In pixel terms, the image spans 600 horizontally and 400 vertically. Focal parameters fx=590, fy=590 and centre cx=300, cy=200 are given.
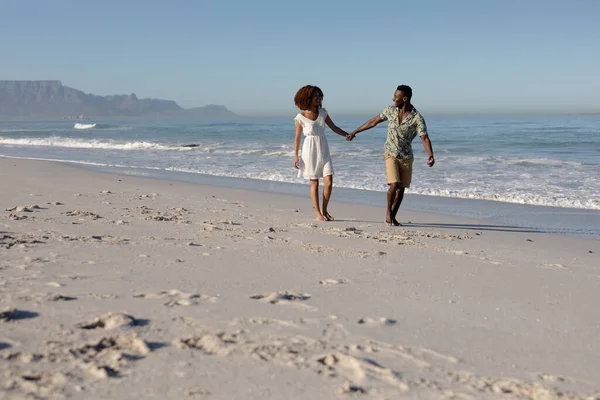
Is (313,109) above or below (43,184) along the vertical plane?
above

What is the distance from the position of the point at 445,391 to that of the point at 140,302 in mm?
1730

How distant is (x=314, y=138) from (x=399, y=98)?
114 centimetres

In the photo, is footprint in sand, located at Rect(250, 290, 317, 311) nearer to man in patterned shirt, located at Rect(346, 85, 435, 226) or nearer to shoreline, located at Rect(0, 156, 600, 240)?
man in patterned shirt, located at Rect(346, 85, 435, 226)

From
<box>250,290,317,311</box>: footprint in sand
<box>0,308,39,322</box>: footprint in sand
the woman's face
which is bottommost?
<box>250,290,317,311</box>: footprint in sand

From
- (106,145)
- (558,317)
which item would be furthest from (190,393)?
(106,145)

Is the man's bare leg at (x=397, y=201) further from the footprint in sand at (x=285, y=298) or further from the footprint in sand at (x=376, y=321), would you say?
the footprint in sand at (x=376, y=321)

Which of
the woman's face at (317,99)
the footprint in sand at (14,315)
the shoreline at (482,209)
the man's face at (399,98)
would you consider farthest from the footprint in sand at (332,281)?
the shoreline at (482,209)

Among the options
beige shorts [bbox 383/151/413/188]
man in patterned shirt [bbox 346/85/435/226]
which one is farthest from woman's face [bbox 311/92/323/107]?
beige shorts [bbox 383/151/413/188]

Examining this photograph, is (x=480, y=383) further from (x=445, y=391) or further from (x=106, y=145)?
(x=106, y=145)

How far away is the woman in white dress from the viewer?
6977mm

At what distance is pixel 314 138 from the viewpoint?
7.13 m

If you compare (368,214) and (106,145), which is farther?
(106,145)

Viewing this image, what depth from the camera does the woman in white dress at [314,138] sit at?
22.9 feet

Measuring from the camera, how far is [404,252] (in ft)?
16.9
